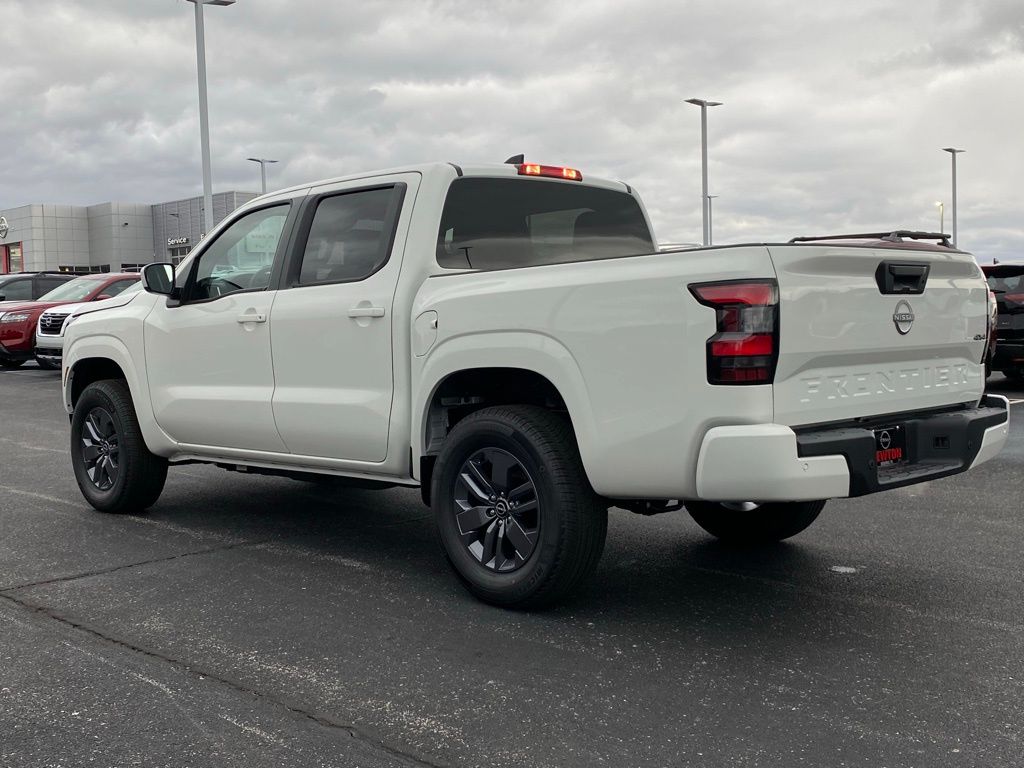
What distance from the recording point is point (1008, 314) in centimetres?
1349

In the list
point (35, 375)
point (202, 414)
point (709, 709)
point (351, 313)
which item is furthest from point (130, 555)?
point (35, 375)

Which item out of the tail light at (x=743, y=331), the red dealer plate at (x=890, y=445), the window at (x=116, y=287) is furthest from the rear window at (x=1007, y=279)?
the window at (x=116, y=287)

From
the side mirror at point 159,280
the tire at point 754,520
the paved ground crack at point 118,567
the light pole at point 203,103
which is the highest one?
the light pole at point 203,103

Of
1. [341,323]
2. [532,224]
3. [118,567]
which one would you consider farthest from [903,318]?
[118,567]

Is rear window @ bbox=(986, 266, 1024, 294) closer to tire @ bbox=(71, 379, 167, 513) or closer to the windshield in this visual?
tire @ bbox=(71, 379, 167, 513)

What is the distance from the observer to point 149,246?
7769cm

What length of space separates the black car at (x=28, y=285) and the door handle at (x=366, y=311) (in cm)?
1774

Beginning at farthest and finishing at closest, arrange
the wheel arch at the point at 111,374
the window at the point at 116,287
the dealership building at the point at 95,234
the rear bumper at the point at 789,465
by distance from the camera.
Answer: the dealership building at the point at 95,234 < the window at the point at 116,287 < the wheel arch at the point at 111,374 < the rear bumper at the point at 789,465

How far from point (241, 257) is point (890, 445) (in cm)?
348

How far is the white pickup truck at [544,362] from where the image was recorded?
3.79m

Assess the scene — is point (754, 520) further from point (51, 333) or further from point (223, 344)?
point (51, 333)

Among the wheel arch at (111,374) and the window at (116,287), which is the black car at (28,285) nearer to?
the window at (116,287)

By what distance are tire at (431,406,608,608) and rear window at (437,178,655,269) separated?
92cm

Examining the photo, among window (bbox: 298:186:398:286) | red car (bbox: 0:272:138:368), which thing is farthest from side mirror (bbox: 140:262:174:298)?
red car (bbox: 0:272:138:368)
